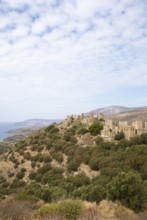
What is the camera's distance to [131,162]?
19.2m

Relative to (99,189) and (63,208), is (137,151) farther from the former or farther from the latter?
(63,208)

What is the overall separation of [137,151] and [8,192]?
10.9m

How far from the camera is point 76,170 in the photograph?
77.1 feet

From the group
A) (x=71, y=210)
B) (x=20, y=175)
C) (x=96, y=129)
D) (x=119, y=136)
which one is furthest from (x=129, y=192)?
(x=96, y=129)

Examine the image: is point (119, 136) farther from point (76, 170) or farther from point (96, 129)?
point (76, 170)

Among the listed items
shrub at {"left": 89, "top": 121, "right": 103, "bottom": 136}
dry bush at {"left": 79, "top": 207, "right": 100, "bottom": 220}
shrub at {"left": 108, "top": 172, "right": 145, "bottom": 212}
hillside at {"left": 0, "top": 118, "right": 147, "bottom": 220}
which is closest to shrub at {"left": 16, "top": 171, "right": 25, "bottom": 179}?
hillside at {"left": 0, "top": 118, "right": 147, "bottom": 220}

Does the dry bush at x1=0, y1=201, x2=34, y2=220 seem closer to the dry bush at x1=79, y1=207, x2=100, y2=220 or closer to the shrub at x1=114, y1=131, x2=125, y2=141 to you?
the dry bush at x1=79, y1=207, x2=100, y2=220

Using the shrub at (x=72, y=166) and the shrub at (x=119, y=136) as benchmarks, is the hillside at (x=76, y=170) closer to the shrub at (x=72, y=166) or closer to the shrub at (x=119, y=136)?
the shrub at (x=72, y=166)

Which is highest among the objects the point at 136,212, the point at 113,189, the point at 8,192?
the point at 113,189

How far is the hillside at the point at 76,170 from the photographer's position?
11.7 metres

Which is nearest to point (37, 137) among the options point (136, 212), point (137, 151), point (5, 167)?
point (5, 167)

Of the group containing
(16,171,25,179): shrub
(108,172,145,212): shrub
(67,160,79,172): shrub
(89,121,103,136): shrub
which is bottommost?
(16,171,25,179): shrub

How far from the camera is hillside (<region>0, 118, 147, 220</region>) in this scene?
11.7m

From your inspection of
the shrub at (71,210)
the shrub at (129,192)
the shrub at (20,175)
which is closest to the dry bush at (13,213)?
the shrub at (71,210)
